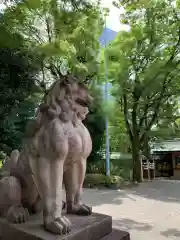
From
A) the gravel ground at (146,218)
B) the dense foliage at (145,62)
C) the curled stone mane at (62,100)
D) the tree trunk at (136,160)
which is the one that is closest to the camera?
the curled stone mane at (62,100)

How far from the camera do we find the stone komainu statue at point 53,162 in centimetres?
146

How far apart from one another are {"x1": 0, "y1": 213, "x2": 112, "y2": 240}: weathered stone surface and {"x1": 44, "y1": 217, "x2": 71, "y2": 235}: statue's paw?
0.07ft

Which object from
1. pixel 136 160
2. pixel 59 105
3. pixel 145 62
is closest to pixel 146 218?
pixel 59 105

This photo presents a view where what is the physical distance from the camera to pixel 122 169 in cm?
970

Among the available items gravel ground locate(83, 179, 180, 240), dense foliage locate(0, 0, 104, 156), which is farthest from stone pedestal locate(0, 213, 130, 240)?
dense foliage locate(0, 0, 104, 156)

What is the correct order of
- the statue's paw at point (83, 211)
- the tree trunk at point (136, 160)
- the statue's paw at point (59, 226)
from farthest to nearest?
the tree trunk at point (136, 160) < the statue's paw at point (83, 211) < the statue's paw at point (59, 226)

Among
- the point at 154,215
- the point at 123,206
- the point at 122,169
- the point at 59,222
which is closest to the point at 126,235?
the point at 59,222

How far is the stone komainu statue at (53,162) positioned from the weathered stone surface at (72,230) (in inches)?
→ 1.7

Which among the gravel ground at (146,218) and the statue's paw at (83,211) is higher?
the statue's paw at (83,211)

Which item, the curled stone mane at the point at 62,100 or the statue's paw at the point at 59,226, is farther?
the curled stone mane at the point at 62,100

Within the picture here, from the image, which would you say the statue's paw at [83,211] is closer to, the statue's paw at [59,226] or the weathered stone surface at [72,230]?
the weathered stone surface at [72,230]

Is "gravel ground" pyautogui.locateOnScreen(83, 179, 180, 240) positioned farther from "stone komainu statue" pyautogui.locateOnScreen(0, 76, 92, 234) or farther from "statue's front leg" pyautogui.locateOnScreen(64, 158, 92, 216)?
"stone komainu statue" pyautogui.locateOnScreen(0, 76, 92, 234)

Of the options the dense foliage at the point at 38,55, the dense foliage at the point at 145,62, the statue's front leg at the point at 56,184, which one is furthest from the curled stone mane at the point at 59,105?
the dense foliage at the point at 145,62

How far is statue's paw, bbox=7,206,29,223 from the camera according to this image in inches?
61.2
